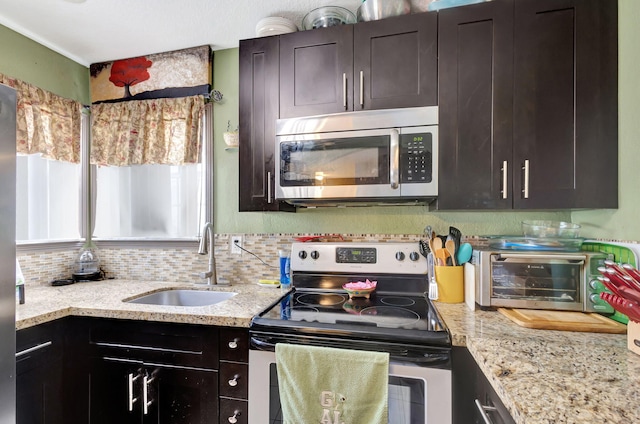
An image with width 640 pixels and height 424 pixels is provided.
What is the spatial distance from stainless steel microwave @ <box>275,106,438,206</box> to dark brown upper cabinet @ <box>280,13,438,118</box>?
8 cm

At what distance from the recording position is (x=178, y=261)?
81.4 inches

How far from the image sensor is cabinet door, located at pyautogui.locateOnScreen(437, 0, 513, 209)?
1313 millimetres

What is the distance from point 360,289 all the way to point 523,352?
0.78 metres

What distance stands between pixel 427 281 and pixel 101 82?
2571 millimetres

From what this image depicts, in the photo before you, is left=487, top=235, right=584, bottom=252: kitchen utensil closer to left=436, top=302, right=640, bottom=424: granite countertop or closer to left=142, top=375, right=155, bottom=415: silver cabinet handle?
left=436, top=302, right=640, bottom=424: granite countertop

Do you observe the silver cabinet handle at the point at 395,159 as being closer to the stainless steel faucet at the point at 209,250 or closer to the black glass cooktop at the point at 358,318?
the black glass cooktop at the point at 358,318

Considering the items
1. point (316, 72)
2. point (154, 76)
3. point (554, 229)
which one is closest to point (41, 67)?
point (154, 76)

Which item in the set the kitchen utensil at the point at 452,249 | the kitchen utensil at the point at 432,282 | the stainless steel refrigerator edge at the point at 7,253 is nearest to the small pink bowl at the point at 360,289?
the kitchen utensil at the point at 432,282

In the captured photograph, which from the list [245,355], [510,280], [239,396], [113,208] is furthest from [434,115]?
[113,208]

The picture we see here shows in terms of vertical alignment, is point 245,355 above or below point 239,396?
above

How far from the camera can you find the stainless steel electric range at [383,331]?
104 cm

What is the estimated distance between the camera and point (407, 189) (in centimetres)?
138

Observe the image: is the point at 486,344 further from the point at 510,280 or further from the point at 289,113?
the point at 289,113

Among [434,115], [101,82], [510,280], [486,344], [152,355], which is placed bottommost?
[152,355]
